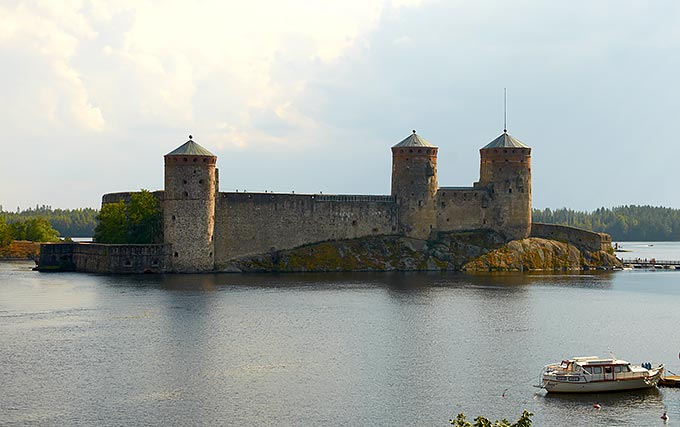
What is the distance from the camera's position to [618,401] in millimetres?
35469

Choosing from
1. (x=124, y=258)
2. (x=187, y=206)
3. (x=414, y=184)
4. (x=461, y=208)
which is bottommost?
(x=124, y=258)

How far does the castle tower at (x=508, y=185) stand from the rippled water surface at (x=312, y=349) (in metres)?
19.0

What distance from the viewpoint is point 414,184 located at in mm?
87938

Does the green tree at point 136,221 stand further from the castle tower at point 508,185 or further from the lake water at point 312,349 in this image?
the castle tower at point 508,185

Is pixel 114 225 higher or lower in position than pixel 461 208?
lower

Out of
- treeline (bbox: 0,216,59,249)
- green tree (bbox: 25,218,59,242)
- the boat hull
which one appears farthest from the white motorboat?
green tree (bbox: 25,218,59,242)

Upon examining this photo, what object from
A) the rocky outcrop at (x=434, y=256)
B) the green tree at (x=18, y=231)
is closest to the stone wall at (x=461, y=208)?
the rocky outcrop at (x=434, y=256)

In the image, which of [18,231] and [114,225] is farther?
[18,231]

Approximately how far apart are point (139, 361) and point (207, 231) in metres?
38.5

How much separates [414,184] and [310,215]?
10.3 metres

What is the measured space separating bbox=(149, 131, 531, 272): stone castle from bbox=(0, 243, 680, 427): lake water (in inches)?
307

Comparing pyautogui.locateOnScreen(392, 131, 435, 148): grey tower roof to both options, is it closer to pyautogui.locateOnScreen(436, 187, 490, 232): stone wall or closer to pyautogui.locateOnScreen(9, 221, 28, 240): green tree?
pyautogui.locateOnScreen(436, 187, 490, 232): stone wall

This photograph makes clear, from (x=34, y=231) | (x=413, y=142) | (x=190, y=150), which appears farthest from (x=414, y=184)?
(x=34, y=231)

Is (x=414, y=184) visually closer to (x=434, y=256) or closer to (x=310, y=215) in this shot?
(x=434, y=256)
